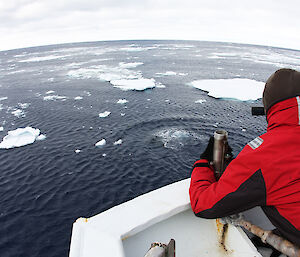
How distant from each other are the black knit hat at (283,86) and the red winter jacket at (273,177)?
0.15 feet

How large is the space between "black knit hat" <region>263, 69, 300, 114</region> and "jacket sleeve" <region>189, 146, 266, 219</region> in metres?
0.47

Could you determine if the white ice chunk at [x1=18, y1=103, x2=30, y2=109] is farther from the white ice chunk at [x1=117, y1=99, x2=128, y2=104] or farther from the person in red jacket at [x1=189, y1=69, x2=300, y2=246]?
the person in red jacket at [x1=189, y1=69, x2=300, y2=246]

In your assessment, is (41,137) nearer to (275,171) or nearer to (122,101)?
(122,101)

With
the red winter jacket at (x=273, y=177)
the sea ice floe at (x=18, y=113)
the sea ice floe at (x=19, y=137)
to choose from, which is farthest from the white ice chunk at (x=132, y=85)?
the red winter jacket at (x=273, y=177)

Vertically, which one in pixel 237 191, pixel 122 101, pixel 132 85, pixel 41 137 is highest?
pixel 237 191

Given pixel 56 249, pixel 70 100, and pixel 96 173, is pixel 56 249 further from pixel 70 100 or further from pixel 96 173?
pixel 70 100

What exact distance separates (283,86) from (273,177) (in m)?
0.72

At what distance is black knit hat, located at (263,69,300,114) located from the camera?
159 centimetres

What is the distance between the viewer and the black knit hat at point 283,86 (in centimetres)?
159

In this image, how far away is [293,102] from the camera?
1583 millimetres

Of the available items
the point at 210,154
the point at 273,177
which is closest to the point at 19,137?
the point at 210,154

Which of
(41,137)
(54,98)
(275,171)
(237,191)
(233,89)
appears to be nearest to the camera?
(275,171)

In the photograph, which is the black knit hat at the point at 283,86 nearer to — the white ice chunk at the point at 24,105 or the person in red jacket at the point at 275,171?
the person in red jacket at the point at 275,171

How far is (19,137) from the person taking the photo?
14344 mm
